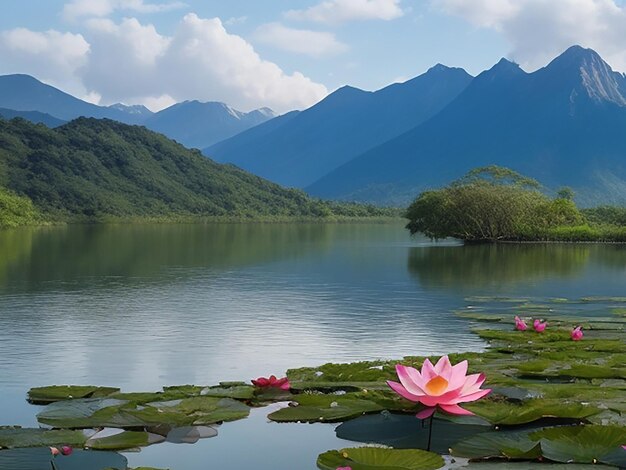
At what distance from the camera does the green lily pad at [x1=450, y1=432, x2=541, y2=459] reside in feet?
16.0

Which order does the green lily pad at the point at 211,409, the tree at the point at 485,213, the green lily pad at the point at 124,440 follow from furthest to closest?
the tree at the point at 485,213 → the green lily pad at the point at 211,409 → the green lily pad at the point at 124,440

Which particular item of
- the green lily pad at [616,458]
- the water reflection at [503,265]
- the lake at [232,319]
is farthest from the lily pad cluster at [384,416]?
the water reflection at [503,265]

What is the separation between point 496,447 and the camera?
5.03 metres

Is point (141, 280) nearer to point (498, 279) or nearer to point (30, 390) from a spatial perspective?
point (498, 279)

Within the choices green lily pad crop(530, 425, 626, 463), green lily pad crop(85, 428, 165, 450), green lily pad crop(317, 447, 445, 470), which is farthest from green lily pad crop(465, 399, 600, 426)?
green lily pad crop(85, 428, 165, 450)

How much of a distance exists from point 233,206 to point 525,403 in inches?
4496

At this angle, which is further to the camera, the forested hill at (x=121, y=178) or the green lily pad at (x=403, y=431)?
the forested hill at (x=121, y=178)

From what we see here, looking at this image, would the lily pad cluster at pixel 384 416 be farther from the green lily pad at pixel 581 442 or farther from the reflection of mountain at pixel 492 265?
the reflection of mountain at pixel 492 265

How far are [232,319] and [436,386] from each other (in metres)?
9.34

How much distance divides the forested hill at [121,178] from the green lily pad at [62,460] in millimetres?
89389

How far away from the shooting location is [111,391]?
7.54 m

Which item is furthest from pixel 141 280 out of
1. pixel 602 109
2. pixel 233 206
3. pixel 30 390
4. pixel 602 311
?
pixel 602 109

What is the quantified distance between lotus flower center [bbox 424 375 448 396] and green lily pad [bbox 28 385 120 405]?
3.51 meters

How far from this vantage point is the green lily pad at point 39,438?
5.45 meters
